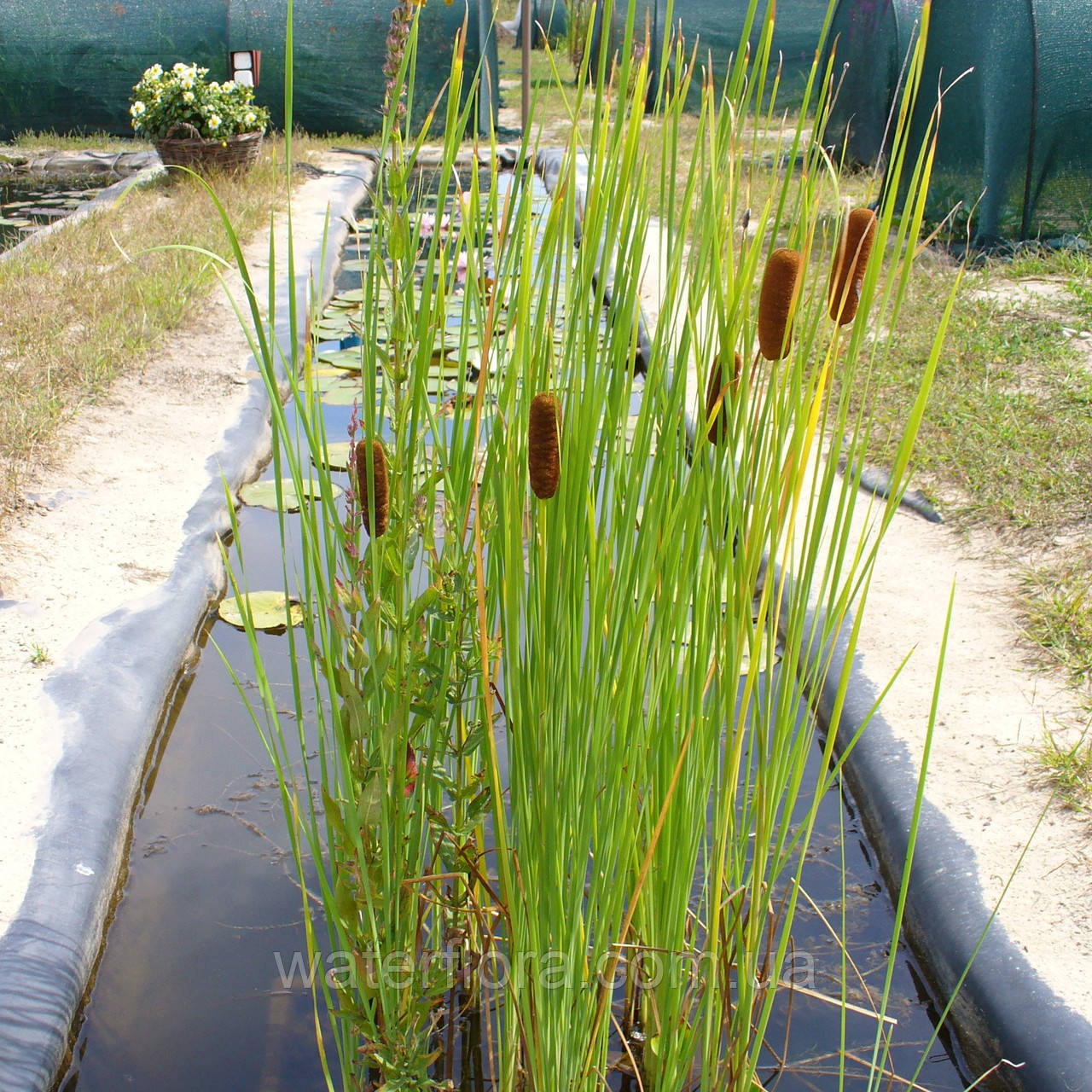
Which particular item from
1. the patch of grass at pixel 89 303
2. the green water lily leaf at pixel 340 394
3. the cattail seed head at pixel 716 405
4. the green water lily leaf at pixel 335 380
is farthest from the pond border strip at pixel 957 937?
the green water lily leaf at pixel 335 380

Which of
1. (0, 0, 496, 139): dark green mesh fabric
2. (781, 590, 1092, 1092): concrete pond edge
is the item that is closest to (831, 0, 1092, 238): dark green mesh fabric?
(781, 590, 1092, 1092): concrete pond edge

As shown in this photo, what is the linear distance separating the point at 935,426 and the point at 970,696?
1263mm

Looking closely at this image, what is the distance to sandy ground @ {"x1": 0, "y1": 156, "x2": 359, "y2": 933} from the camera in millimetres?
1659

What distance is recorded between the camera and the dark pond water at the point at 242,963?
4.59 ft

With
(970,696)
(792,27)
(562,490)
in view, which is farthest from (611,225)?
(792,27)

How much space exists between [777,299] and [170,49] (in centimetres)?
909

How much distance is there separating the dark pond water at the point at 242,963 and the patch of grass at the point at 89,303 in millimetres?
927

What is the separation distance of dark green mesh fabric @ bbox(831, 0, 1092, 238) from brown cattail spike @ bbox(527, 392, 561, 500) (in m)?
3.88

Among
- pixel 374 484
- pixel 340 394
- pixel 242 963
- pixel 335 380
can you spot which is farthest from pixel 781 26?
pixel 374 484

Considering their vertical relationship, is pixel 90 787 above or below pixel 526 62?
A: below

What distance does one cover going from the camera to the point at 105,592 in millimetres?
2160

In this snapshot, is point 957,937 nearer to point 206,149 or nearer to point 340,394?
point 340,394

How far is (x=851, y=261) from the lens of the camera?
83 cm

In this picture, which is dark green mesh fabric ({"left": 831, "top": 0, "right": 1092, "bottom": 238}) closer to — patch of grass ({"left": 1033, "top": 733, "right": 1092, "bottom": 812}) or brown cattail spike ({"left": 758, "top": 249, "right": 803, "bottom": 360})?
patch of grass ({"left": 1033, "top": 733, "right": 1092, "bottom": 812})
